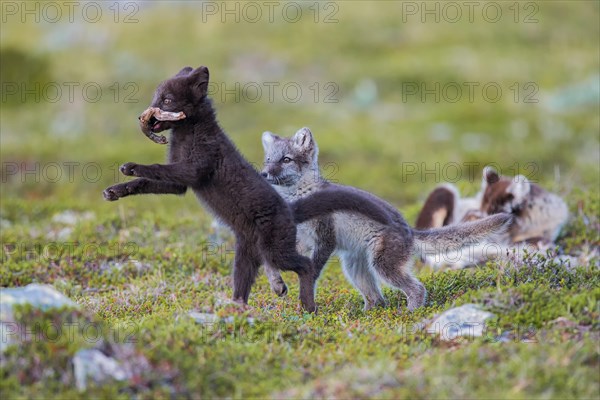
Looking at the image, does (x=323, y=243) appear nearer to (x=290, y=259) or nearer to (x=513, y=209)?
(x=290, y=259)

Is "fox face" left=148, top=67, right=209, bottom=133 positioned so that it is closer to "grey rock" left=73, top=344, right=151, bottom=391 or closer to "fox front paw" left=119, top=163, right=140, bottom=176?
"fox front paw" left=119, top=163, right=140, bottom=176

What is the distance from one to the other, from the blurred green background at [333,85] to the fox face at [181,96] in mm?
6884

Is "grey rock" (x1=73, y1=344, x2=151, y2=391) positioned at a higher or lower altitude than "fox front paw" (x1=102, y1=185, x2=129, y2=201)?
lower

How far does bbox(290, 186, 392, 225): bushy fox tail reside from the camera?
7070 millimetres

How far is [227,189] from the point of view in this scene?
273 inches

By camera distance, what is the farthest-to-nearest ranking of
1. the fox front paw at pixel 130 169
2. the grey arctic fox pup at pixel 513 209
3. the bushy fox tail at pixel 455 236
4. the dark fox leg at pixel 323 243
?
1. the grey arctic fox pup at pixel 513 209
2. the dark fox leg at pixel 323 243
3. the bushy fox tail at pixel 455 236
4. the fox front paw at pixel 130 169

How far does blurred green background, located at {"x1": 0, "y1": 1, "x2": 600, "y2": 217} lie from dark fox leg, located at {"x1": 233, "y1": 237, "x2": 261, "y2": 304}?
21.7ft

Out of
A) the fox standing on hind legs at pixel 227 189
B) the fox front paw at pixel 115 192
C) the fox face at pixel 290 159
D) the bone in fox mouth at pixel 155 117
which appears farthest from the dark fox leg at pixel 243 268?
the fox face at pixel 290 159

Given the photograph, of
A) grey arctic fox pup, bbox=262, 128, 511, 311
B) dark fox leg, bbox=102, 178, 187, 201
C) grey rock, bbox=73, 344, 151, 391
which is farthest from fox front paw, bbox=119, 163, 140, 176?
grey rock, bbox=73, 344, 151, 391

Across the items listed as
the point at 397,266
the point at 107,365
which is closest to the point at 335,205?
the point at 397,266

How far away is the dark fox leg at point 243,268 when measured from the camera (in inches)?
278

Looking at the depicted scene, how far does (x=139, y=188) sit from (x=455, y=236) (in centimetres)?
304

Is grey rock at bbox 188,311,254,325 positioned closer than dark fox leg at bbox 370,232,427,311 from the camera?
Yes

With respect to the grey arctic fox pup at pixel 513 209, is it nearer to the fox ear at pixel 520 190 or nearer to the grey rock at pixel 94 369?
the fox ear at pixel 520 190
